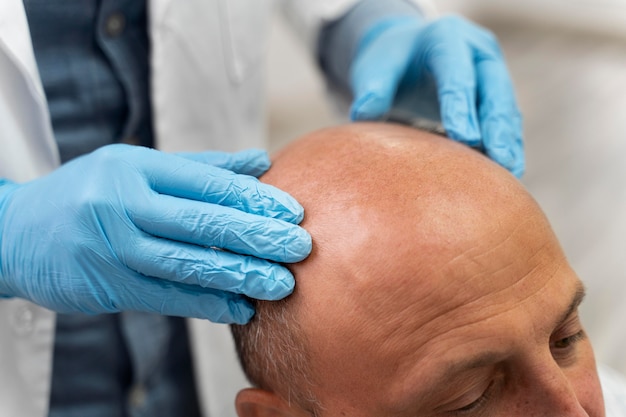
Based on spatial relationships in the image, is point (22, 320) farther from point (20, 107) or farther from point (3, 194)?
point (20, 107)

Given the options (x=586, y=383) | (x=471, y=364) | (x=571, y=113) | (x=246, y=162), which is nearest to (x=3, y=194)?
(x=246, y=162)

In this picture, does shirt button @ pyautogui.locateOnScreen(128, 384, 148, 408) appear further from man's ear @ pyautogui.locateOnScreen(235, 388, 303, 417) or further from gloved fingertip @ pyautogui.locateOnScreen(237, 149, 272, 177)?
gloved fingertip @ pyautogui.locateOnScreen(237, 149, 272, 177)

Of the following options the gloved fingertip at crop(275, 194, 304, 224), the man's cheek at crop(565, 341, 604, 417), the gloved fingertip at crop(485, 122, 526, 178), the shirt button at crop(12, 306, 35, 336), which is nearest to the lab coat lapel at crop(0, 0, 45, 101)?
the shirt button at crop(12, 306, 35, 336)

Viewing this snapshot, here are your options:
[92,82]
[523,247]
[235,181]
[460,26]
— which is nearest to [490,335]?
[523,247]

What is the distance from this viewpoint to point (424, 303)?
2.81ft

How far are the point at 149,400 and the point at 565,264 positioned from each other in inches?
36.0

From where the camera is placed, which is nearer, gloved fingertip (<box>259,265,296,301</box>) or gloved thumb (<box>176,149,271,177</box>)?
gloved fingertip (<box>259,265,296,301</box>)

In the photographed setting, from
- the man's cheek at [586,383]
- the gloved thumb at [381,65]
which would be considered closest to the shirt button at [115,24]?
the gloved thumb at [381,65]

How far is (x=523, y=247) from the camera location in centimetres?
89

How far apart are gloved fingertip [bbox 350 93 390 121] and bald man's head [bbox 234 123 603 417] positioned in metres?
0.30

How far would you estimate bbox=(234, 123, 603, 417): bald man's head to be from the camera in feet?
2.80

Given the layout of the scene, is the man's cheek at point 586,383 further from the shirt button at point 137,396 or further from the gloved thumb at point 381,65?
the shirt button at point 137,396

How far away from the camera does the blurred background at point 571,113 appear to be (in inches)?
84.7

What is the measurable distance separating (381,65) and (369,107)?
135 mm
